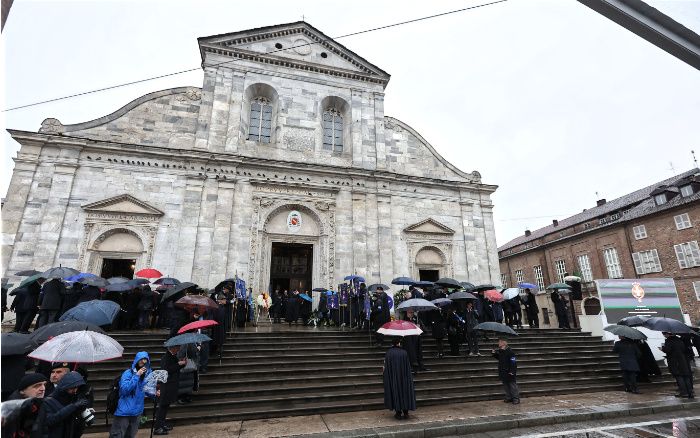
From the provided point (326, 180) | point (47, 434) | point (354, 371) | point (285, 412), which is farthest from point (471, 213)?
point (47, 434)

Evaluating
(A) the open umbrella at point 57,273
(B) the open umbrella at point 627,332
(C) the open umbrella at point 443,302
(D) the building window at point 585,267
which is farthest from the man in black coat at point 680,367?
(D) the building window at point 585,267

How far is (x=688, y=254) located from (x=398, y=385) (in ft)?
90.5

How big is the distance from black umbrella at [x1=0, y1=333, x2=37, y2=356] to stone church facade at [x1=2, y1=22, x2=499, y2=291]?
11.5 metres

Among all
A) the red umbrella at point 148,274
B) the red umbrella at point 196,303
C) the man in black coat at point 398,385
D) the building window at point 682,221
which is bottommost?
the man in black coat at point 398,385

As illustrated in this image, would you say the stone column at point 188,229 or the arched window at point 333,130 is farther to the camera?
the arched window at point 333,130

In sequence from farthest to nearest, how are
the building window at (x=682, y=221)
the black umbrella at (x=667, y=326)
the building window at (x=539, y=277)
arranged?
the building window at (x=539, y=277), the building window at (x=682, y=221), the black umbrella at (x=667, y=326)

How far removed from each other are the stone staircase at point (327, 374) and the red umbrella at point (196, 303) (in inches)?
56.5

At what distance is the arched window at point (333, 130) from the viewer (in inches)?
817

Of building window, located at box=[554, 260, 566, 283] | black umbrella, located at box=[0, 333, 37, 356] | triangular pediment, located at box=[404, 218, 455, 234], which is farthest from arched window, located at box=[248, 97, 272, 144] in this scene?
building window, located at box=[554, 260, 566, 283]

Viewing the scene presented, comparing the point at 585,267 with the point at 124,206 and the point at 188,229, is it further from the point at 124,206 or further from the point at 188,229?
the point at 124,206

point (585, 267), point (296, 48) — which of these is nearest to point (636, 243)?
point (585, 267)

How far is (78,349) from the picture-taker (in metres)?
4.98

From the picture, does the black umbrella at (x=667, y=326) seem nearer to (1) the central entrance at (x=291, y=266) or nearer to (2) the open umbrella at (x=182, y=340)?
(2) the open umbrella at (x=182, y=340)

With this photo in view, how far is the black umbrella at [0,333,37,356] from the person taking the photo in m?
4.00
